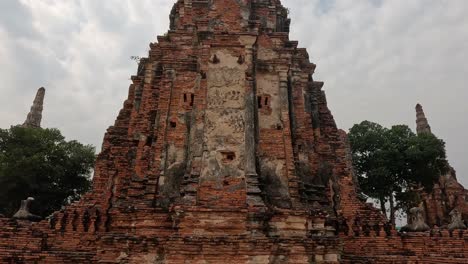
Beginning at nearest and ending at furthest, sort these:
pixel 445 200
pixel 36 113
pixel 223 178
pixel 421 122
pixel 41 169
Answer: pixel 223 178 < pixel 41 169 < pixel 445 200 < pixel 421 122 < pixel 36 113

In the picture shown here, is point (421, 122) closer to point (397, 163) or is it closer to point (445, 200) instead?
point (445, 200)

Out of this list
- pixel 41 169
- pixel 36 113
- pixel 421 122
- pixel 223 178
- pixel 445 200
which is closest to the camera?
pixel 223 178

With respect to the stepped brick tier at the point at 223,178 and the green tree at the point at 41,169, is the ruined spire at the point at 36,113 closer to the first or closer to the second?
the green tree at the point at 41,169

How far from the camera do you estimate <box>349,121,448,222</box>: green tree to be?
21.0 metres

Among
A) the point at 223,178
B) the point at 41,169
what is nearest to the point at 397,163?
the point at 223,178

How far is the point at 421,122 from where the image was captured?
28.1 meters

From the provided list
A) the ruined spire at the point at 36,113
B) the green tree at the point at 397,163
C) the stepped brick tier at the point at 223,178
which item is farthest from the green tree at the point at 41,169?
the green tree at the point at 397,163

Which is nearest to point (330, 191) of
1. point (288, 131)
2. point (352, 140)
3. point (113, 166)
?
point (288, 131)


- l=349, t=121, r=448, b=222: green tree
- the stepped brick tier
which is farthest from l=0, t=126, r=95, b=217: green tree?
l=349, t=121, r=448, b=222: green tree

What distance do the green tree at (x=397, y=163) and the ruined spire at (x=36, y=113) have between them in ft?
74.3

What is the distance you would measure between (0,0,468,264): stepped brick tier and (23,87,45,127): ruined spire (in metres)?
21.3

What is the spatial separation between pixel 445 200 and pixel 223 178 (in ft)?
61.7

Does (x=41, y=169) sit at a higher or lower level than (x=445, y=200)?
higher

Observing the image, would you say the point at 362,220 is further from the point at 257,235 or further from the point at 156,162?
the point at 156,162
